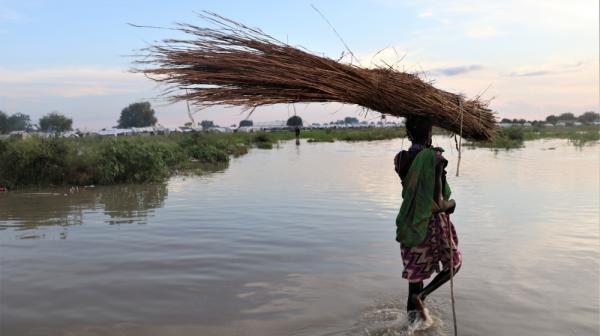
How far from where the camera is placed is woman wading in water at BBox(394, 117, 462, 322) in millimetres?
3123

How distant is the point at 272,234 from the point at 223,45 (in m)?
3.64

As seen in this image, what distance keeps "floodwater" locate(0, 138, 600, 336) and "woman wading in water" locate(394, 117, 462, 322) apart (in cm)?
50

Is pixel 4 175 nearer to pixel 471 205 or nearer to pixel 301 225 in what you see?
pixel 301 225

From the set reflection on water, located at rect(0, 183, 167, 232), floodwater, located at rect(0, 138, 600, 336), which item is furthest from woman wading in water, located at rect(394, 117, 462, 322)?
reflection on water, located at rect(0, 183, 167, 232)

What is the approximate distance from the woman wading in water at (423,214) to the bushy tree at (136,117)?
68.0 metres

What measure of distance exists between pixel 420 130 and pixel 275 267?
237 cm

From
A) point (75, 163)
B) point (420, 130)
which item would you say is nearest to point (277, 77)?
point (420, 130)

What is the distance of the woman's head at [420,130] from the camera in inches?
130

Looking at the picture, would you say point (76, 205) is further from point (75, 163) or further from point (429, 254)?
point (429, 254)

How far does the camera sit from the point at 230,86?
3301mm

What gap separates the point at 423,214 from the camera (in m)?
3.14

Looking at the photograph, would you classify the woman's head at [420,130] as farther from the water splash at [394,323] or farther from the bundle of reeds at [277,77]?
the water splash at [394,323]

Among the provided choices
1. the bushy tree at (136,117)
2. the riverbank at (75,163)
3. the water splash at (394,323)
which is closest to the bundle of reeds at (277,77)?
the water splash at (394,323)

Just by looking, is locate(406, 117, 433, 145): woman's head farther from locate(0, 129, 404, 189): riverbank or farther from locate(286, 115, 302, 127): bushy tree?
locate(0, 129, 404, 189): riverbank
